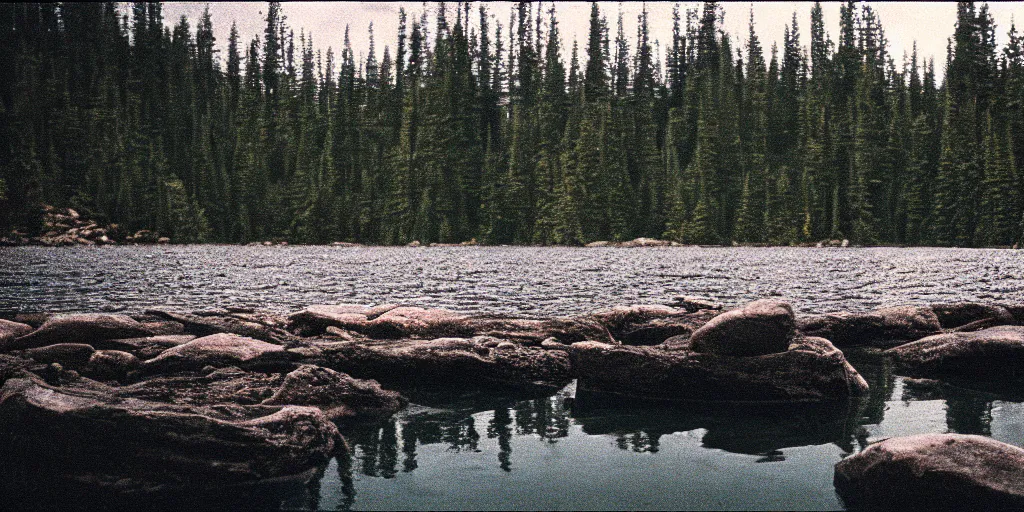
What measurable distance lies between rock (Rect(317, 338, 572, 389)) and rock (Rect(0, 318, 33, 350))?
22.5 ft

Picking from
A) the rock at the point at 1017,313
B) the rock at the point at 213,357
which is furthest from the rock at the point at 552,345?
the rock at the point at 1017,313

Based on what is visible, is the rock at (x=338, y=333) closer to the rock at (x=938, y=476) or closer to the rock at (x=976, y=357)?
the rock at (x=938, y=476)

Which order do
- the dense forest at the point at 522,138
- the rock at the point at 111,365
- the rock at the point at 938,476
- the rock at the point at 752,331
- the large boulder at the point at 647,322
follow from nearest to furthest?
the rock at the point at 938,476
the rock at the point at 752,331
the rock at the point at 111,365
the large boulder at the point at 647,322
the dense forest at the point at 522,138

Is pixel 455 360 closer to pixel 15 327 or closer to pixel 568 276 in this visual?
pixel 15 327

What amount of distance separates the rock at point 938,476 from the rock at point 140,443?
6732 millimetres

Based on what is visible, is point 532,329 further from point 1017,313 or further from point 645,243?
point 645,243

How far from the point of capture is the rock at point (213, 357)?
41.5 feet

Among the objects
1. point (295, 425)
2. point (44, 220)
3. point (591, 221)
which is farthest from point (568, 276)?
point (44, 220)

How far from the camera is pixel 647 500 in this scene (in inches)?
304

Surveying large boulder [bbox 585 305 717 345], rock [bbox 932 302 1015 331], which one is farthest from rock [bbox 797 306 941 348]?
large boulder [bbox 585 305 717 345]

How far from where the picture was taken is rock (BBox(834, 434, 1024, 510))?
7363 mm

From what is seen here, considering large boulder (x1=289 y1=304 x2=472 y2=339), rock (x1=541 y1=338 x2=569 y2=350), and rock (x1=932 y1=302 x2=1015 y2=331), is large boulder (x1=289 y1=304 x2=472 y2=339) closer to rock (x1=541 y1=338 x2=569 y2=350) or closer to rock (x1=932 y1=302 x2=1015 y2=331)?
rock (x1=541 y1=338 x2=569 y2=350)

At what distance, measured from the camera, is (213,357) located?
12750 millimetres

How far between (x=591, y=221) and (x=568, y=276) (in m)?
56.2
